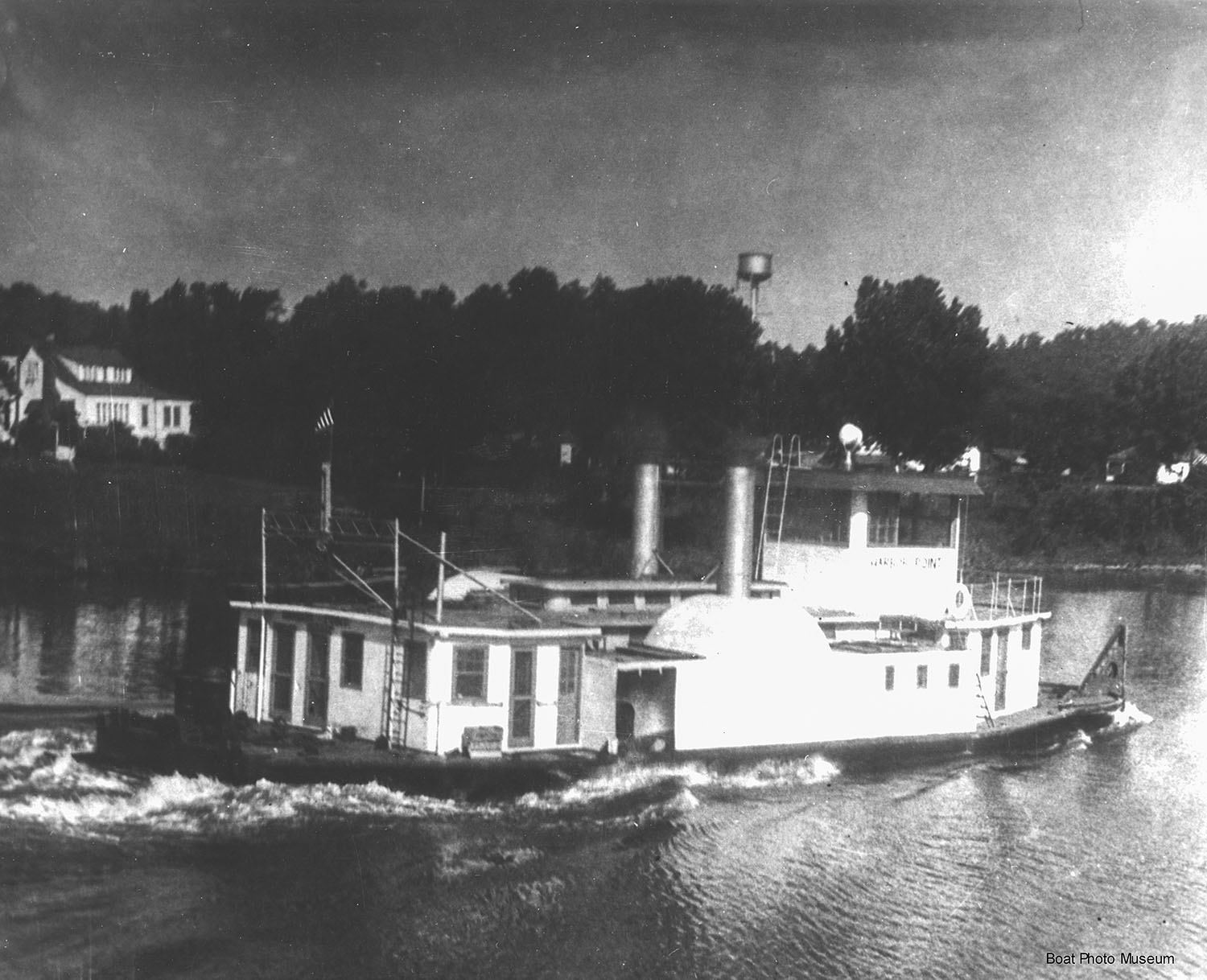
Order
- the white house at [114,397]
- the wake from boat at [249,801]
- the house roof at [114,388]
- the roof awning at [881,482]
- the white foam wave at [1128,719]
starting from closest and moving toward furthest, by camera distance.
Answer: the wake from boat at [249,801]
the roof awning at [881,482]
the white foam wave at [1128,719]
the white house at [114,397]
the house roof at [114,388]

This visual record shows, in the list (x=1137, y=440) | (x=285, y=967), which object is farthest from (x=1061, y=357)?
(x=285, y=967)

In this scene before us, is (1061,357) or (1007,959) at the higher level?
(1061,357)

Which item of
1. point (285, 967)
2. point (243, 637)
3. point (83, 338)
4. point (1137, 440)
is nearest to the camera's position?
point (285, 967)

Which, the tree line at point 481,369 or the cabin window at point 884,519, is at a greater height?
the tree line at point 481,369

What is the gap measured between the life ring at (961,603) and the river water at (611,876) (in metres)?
2.73

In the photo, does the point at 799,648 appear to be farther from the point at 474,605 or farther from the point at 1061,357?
the point at 1061,357

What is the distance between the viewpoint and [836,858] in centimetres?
1305

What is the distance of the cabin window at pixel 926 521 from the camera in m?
19.4

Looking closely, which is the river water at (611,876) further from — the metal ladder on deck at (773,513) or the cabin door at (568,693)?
the metal ladder on deck at (773,513)

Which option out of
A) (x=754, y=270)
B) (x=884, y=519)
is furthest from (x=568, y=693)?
(x=754, y=270)

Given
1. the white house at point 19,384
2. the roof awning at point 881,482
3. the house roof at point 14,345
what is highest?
the house roof at point 14,345

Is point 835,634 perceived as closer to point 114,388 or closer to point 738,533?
point 738,533

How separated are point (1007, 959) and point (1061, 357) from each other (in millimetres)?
26066

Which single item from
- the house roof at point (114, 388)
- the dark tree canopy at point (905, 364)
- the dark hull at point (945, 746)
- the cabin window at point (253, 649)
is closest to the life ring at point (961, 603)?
the dark hull at point (945, 746)
